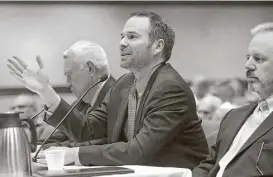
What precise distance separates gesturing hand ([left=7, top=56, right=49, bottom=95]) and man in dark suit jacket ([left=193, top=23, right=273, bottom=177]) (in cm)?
79

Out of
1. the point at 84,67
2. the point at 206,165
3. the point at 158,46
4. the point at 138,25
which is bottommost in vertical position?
the point at 206,165

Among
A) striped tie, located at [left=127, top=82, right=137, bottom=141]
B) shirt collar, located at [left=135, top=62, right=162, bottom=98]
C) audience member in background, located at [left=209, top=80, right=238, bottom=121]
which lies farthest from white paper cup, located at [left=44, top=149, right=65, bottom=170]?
audience member in background, located at [left=209, top=80, right=238, bottom=121]

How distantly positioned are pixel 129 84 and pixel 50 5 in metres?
4.46

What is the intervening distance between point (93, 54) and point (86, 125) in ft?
2.38

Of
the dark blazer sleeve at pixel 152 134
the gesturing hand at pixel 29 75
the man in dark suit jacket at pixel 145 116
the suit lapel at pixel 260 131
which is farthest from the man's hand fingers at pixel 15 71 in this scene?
the suit lapel at pixel 260 131

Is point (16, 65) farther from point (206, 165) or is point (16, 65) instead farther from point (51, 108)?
point (206, 165)

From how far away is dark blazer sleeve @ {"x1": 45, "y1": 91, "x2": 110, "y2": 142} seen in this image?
3005 millimetres

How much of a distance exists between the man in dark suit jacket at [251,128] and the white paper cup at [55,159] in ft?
1.86

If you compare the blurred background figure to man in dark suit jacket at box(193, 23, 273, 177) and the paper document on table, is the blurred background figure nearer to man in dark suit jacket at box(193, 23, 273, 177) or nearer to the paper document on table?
man in dark suit jacket at box(193, 23, 273, 177)

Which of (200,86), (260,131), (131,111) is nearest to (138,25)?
(131,111)

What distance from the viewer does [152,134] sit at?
8.20 ft

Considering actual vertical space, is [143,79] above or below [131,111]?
above

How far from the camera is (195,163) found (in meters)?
2.67

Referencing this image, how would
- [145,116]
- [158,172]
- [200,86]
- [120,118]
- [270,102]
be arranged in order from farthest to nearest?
[200,86] → [120,118] → [145,116] → [270,102] → [158,172]
